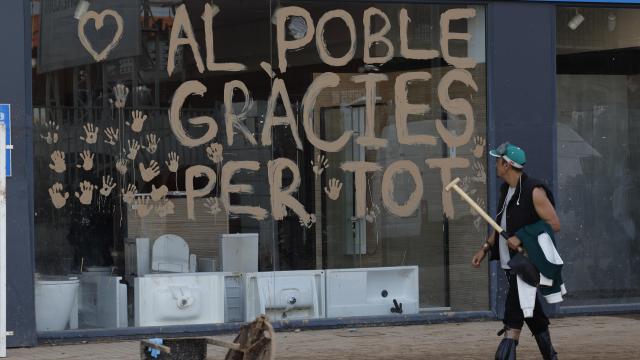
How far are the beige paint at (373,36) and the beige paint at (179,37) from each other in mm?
1893

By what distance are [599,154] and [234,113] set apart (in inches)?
180

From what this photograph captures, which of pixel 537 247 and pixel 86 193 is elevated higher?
pixel 86 193

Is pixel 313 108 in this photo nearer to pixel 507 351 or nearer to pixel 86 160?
pixel 86 160

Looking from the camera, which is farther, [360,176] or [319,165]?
[360,176]

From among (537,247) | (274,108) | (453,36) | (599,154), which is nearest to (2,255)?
(274,108)

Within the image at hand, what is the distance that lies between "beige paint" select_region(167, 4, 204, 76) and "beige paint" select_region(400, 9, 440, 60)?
233 cm

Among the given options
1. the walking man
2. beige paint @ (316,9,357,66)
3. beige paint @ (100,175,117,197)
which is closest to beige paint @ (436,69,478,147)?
beige paint @ (316,9,357,66)

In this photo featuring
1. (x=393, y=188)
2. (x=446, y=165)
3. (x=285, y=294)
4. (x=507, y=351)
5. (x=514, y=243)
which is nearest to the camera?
(x=507, y=351)

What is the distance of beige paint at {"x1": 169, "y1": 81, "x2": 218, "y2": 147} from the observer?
1183 centimetres

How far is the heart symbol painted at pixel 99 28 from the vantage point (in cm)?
1155

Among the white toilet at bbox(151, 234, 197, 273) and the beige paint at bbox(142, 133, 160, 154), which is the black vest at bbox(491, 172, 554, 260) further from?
the beige paint at bbox(142, 133, 160, 154)

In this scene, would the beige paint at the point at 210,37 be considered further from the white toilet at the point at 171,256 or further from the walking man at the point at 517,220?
the walking man at the point at 517,220

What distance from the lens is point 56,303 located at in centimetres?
1149

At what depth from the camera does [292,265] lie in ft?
40.6
